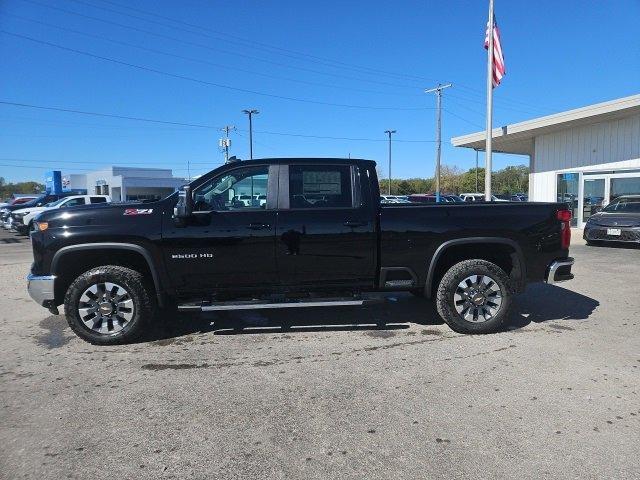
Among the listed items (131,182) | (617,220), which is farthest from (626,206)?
(131,182)

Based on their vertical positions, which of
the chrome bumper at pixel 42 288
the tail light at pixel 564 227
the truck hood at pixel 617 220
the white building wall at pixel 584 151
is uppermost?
the white building wall at pixel 584 151

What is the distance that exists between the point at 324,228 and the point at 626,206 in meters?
12.7

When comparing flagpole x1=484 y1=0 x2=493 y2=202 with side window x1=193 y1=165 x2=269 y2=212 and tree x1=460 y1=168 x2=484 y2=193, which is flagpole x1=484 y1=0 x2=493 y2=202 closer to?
side window x1=193 y1=165 x2=269 y2=212

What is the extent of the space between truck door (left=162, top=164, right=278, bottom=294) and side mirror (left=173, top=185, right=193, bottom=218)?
0.34 feet

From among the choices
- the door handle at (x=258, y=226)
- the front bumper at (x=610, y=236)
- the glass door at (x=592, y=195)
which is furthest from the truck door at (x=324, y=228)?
the glass door at (x=592, y=195)

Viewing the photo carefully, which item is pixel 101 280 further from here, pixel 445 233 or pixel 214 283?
pixel 445 233

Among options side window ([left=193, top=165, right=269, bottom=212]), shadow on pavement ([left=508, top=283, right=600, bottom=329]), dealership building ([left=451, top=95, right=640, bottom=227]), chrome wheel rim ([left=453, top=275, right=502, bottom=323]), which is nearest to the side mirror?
side window ([left=193, top=165, right=269, bottom=212])

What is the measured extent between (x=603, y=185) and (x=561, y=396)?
17.4 metres

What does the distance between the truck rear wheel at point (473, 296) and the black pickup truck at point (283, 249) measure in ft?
0.04

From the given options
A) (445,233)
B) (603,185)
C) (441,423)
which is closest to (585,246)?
(603,185)

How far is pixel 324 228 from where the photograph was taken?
5137 mm

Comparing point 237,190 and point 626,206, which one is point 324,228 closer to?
point 237,190

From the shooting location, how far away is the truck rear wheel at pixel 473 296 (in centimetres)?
538

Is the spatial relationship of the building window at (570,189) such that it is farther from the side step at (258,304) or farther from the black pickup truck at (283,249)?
the side step at (258,304)
